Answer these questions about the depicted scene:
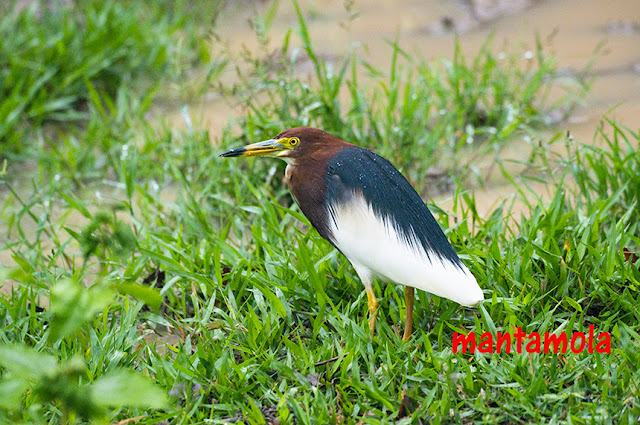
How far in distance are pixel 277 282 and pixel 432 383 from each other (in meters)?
0.71

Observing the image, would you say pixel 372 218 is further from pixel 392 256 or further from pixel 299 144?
pixel 299 144

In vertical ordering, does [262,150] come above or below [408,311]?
above

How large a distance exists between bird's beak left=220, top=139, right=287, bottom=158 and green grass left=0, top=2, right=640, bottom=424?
0.41 meters

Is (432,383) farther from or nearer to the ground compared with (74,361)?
nearer to the ground

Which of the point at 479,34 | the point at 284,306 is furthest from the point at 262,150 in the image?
the point at 479,34

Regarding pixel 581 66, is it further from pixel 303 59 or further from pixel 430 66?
pixel 303 59

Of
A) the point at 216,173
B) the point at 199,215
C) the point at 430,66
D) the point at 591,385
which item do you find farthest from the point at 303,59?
the point at 591,385

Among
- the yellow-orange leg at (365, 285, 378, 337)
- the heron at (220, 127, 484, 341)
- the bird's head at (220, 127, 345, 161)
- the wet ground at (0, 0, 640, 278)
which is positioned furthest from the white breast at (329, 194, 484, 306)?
the wet ground at (0, 0, 640, 278)

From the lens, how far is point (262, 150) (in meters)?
2.33

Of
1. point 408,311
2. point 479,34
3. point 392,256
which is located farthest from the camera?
point 479,34

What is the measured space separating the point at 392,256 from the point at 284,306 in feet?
1.73

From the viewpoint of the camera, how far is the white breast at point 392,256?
2078mm

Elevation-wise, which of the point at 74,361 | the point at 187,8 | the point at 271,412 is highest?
the point at 187,8

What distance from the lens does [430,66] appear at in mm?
4527
